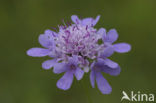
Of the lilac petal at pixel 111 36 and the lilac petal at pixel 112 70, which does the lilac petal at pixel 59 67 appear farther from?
the lilac petal at pixel 111 36

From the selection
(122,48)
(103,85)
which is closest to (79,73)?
(103,85)

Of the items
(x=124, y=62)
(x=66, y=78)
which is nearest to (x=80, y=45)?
(x=66, y=78)

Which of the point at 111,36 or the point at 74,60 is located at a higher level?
the point at 111,36

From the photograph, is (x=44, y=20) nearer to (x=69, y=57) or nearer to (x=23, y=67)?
(x=23, y=67)

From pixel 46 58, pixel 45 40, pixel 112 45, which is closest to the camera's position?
pixel 112 45

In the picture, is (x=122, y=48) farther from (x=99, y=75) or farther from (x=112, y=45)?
(x=99, y=75)

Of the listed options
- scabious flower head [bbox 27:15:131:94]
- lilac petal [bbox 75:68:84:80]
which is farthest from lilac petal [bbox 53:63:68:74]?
lilac petal [bbox 75:68:84:80]

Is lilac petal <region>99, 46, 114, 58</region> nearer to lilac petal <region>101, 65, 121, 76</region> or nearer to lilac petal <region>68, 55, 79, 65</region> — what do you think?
lilac petal <region>101, 65, 121, 76</region>

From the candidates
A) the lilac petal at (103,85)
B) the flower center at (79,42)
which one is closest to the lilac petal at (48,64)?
the flower center at (79,42)

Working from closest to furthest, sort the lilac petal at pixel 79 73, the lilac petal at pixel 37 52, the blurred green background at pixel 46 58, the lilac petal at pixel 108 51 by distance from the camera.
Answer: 1. the lilac petal at pixel 79 73
2. the lilac petal at pixel 108 51
3. the lilac petal at pixel 37 52
4. the blurred green background at pixel 46 58
